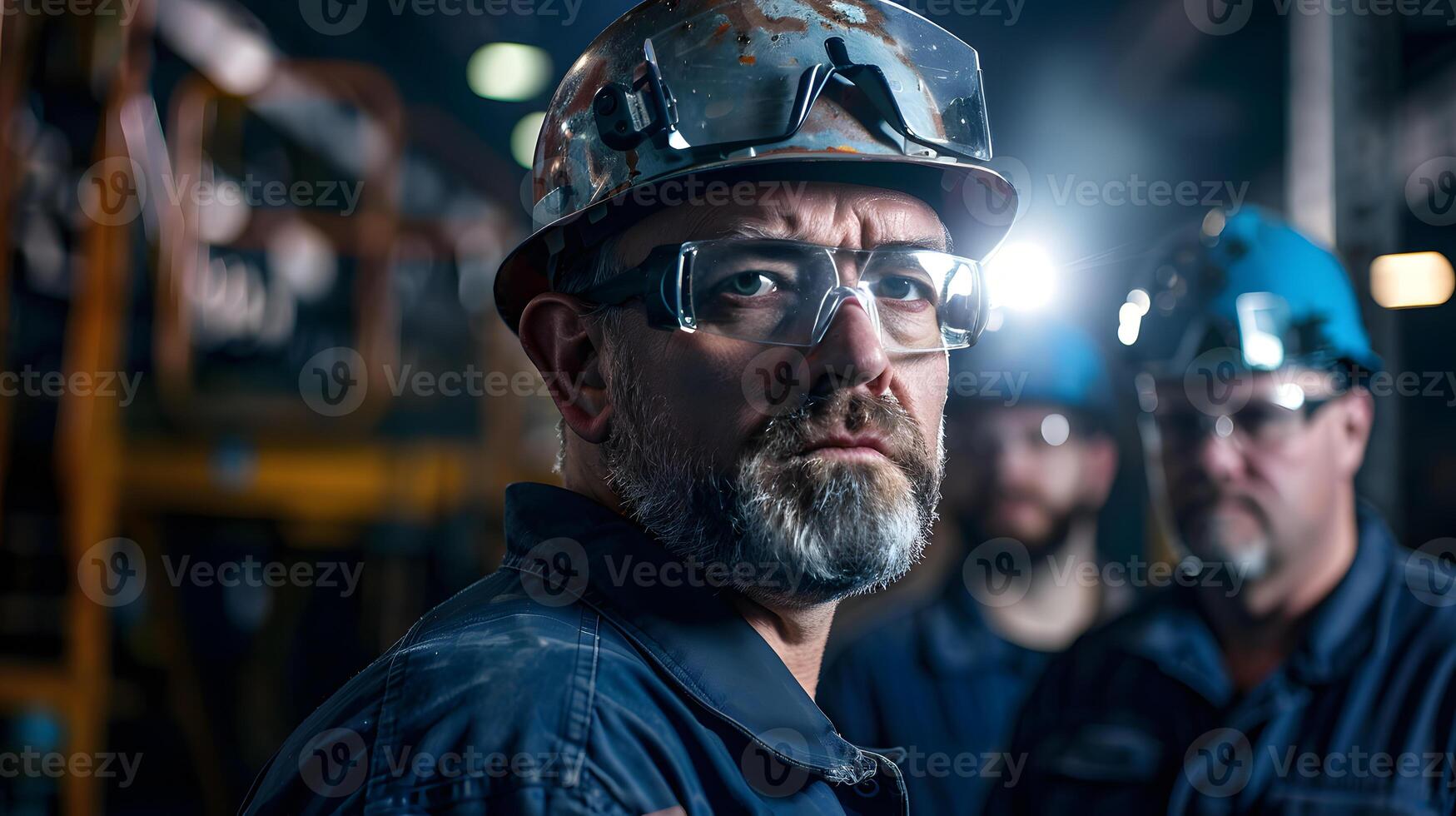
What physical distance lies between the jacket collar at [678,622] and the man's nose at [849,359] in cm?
32

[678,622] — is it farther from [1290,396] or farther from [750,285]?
[1290,396]

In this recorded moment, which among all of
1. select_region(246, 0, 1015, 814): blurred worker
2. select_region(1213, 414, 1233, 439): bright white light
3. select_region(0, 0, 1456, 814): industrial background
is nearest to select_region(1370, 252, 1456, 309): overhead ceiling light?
select_region(0, 0, 1456, 814): industrial background

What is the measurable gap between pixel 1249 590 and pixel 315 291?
6.33 m

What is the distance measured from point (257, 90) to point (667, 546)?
4.90 meters

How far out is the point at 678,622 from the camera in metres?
1.30

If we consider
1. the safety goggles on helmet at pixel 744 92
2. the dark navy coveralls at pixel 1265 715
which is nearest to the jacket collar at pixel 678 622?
the safety goggles on helmet at pixel 744 92

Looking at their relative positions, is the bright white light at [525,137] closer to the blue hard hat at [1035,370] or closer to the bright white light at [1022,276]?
the bright white light at [1022,276]

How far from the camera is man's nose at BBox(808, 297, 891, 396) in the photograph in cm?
144

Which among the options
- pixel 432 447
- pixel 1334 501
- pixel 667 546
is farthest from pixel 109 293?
pixel 1334 501

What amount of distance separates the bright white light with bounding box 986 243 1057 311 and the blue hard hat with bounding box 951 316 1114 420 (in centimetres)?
22

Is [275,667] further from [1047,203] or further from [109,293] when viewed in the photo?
[1047,203]

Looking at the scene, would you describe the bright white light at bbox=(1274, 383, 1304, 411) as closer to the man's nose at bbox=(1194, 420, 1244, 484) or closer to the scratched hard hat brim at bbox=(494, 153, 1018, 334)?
the man's nose at bbox=(1194, 420, 1244, 484)

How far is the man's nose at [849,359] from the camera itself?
56.6 inches

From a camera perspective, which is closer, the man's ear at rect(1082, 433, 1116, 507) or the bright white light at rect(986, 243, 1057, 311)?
the man's ear at rect(1082, 433, 1116, 507)
